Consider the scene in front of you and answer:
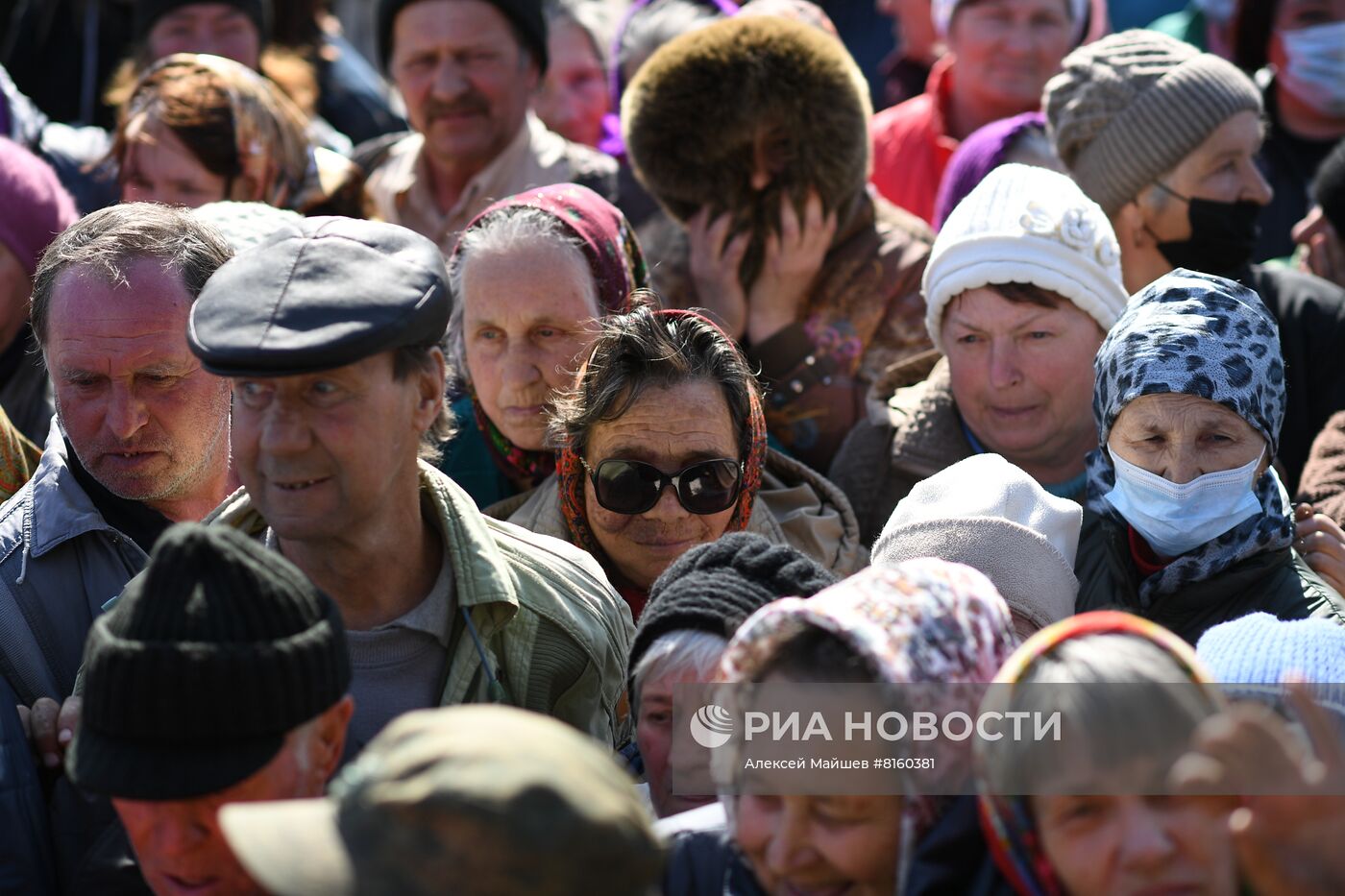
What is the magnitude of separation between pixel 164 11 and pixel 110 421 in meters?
3.47

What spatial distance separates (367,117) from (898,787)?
5.72m

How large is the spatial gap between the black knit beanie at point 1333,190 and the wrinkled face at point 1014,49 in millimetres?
1167

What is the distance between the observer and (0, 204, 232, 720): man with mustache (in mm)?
3535

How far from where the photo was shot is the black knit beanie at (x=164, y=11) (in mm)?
6613

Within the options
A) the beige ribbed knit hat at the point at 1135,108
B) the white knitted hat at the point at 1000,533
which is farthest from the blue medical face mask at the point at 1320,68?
the white knitted hat at the point at 1000,533

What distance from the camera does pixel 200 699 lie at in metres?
2.54

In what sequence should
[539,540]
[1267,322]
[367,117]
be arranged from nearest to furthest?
[539,540]
[1267,322]
[367,117]

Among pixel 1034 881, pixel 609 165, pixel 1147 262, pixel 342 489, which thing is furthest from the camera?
pixel 609 165

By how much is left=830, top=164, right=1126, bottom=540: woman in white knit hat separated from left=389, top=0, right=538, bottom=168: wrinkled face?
2020 millimetres

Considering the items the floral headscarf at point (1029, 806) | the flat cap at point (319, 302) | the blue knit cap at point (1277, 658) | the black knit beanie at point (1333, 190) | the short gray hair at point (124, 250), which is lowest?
the black knit beanie at point (1333, 190)

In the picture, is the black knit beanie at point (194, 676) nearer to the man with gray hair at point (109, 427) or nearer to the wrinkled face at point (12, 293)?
the man with gray hair at point (109, 427)

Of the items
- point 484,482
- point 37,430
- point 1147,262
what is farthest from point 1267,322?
point 37,430

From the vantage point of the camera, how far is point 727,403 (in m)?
4.09

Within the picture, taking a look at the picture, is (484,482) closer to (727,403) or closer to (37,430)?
(727,403)
